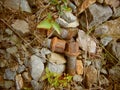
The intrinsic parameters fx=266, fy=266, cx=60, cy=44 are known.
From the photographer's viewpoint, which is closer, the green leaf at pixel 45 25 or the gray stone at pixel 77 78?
the green leaf at pixel 45 25

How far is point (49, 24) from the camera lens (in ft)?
6.30

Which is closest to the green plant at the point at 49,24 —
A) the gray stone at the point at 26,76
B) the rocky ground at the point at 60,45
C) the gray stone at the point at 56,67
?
the rocky ground at the point at 60,45

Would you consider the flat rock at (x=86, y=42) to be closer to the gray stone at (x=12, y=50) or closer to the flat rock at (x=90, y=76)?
the flat rock at (x=90, y=76)

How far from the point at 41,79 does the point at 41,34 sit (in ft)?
1.12

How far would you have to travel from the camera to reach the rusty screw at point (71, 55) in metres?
1.98

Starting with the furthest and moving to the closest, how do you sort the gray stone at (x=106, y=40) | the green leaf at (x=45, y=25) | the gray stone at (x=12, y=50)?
1. the gray stone at (x=106, y=40)
2. the gray stone at (x=12, y=50)
3. the green leaf at (x=45, y=25)

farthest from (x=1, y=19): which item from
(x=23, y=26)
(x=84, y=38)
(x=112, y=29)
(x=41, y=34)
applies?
(x=112, y=29)

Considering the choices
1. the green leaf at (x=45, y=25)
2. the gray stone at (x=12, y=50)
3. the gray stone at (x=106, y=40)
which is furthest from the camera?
the gray stone at (x=106, y=40)

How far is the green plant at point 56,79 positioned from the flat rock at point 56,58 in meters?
0.09

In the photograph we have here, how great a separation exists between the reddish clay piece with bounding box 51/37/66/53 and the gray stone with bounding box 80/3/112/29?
0.24 metres

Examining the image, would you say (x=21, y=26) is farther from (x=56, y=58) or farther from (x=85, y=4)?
(x=85, y=4)

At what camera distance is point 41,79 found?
1.97m

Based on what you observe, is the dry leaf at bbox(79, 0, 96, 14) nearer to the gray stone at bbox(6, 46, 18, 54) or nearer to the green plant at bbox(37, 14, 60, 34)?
the green plant at bbox(37, 14, 60, 34)

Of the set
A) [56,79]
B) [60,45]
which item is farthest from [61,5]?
[56,79]
